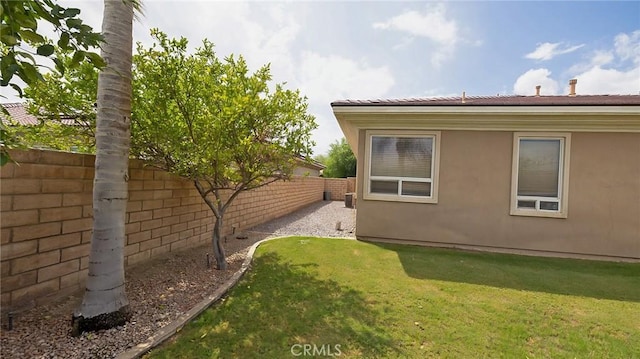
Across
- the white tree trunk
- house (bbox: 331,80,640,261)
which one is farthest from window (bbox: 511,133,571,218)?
the white tree trunk

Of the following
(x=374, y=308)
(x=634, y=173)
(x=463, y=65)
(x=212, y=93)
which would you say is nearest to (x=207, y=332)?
(x=374, y=308)

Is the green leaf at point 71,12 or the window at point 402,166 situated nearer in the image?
the green leaf at point 71,12

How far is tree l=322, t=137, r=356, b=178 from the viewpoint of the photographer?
35.9 m

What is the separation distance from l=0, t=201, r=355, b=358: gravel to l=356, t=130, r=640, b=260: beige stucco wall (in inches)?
182

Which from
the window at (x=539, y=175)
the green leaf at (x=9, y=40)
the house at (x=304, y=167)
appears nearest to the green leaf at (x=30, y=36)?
the green leaf at (x=9, y=40)

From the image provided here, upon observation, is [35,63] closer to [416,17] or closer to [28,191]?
[28,191]

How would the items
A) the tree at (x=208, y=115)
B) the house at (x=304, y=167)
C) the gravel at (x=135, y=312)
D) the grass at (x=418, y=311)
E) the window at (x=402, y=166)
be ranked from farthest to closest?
the window at (x=402, y=166), the house at (x=304, y=167), the tree at (x=208, y=115), the grass at (x=418, y=311), the gravel at (x=135, y=312)

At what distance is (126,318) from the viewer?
3420mm

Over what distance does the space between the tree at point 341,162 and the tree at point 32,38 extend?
34096 millimetres

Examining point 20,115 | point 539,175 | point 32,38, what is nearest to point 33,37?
point 32,38

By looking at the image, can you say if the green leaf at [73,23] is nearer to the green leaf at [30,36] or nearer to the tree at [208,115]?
the green leaf at [30,36]

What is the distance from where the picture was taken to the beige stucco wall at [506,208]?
276 inches

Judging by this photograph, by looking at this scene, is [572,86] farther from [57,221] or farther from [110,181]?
[57,221]

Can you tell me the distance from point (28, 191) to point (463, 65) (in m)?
12.3
